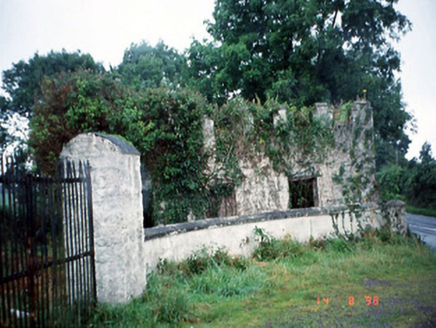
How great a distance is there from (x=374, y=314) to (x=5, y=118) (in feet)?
82.4

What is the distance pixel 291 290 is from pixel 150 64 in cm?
2435

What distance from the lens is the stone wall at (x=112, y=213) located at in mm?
5496

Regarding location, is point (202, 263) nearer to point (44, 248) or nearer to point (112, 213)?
point (112, 213)

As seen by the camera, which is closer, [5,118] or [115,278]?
[115,278]

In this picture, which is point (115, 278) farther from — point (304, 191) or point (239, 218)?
point (304, 191)

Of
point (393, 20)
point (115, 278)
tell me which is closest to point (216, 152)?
point (115, 278)

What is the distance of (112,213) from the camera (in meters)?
5.54

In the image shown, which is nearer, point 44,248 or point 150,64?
point 44,248

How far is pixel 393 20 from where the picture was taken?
763 inches

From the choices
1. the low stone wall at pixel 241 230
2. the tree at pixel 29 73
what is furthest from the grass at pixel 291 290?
the tree at pixel 29 73

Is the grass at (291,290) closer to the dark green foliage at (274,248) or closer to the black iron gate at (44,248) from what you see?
the dark green foliage at (274,248)

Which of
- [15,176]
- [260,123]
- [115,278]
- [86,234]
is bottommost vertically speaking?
[115,278]
